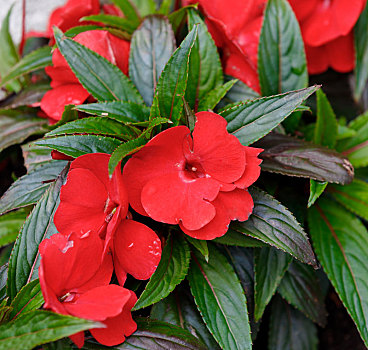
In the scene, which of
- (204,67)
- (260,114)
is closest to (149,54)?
(204,67)

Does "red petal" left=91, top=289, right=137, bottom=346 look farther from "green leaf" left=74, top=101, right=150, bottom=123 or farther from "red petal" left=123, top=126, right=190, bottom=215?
"green leaf" left=74, top=101, right=150, bottom=123

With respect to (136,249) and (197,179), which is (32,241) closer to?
(136,249)

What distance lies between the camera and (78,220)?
2.78 ft

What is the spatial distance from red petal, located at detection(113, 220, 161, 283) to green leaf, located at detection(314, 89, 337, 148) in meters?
0.62

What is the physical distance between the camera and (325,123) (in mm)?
1212

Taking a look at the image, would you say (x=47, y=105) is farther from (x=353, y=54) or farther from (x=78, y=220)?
(x=353, y=54)

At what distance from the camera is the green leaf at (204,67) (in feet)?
3.72

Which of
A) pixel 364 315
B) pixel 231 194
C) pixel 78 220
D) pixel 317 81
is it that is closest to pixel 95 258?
pixel 78 220

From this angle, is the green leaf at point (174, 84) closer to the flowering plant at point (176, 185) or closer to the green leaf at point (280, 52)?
the flowering plant at point (176, 185)

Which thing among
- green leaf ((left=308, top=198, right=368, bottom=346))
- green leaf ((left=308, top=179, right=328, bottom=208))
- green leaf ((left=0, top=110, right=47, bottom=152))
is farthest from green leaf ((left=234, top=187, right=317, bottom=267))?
green leaf ((left=0, top=110, right=47, bottom=152))

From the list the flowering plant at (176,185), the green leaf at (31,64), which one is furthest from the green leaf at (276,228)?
the green leaf at (31,64)

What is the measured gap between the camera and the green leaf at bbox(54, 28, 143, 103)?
102cm

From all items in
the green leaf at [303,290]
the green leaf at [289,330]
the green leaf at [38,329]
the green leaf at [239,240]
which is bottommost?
the green leaf at [289,330]

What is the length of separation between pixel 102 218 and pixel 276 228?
0.36m
